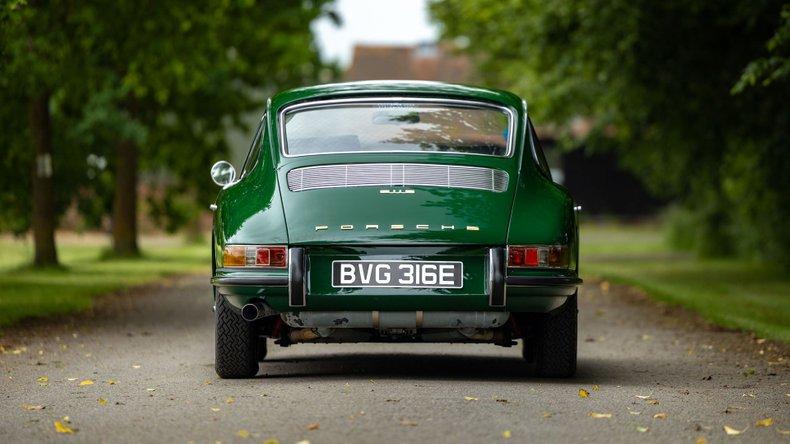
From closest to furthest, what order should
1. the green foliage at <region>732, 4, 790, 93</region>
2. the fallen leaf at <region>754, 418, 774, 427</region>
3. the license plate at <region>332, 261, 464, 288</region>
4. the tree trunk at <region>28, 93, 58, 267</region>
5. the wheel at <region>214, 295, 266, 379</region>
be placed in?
the fallen leaf at <region>754, 418, 774, 427</region> → the license plate at <region>332, 261, 464, 288</region> → the wheel at <region>214, 295, 266, 379</region> → the green foliage at <region>732, 4, 790, 93</region> → the tree trunk at <region>28, 93, 58, 267</region>

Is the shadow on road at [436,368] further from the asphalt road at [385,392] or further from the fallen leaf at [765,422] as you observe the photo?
the fallen leaf at [765,422]

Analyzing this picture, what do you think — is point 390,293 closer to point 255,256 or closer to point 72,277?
point 255,256

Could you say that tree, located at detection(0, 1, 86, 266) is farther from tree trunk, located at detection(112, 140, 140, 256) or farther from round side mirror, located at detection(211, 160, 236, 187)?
round side mirror, located at detection(211, 160, 236, 187)

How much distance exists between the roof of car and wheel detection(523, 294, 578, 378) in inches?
53.0

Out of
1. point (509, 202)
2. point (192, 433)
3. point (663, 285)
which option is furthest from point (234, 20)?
point (192, 433)

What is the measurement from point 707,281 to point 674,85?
141 inches

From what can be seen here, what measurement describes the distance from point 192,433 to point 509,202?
2.59 metres

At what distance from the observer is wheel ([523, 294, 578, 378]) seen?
887cm

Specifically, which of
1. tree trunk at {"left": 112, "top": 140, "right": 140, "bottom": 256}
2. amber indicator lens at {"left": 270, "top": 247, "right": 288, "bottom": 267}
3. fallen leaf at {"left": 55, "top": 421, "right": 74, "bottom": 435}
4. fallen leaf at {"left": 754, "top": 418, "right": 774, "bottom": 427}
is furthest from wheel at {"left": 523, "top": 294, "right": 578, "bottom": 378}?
tree trunk at {"left": 112, "top": 140, "right": 140, "bottom": 256}

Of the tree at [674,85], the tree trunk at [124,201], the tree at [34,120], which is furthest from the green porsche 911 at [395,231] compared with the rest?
the tree trunk at [124,201]

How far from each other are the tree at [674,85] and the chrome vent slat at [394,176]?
10.4m

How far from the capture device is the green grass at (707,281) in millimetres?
15547

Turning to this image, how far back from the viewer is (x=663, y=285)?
2138cm

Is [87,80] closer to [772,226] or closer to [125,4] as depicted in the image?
[125,4]
